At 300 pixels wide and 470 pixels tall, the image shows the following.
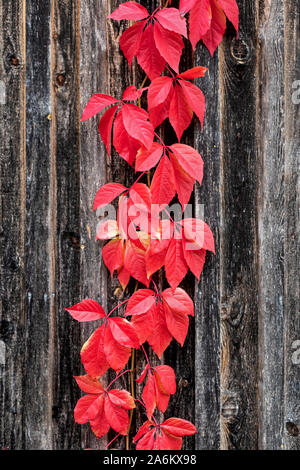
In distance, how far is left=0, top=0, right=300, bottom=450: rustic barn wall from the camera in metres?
1.04

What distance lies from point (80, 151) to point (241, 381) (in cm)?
82

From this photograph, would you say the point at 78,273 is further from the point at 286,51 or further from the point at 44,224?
the point at 286,51

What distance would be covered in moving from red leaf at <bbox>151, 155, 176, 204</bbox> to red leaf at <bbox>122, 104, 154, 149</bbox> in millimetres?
66

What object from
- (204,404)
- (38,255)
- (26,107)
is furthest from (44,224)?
(204,404)

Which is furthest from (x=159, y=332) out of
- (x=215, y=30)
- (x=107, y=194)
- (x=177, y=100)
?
(x=215, y=30)

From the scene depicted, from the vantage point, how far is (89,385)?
99 cm

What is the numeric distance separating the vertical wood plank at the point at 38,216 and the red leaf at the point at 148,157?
0.28 metres

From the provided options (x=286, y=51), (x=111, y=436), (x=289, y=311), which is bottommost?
(x=111, y=436)

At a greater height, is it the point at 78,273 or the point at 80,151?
the point at 80,151

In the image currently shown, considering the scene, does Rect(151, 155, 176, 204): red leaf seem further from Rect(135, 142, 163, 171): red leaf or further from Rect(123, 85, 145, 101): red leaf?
Rect(123, 85, 145, 101): red leaf

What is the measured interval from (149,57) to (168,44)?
0.06 meters

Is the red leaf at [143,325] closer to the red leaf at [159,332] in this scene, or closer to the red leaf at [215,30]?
the red leaf at [159,332]

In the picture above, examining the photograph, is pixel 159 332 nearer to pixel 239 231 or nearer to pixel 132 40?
pixel 239 231

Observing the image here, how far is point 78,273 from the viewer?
1.06 m
